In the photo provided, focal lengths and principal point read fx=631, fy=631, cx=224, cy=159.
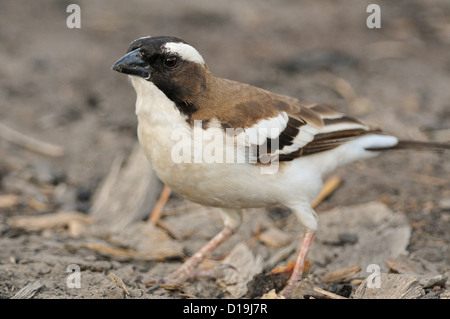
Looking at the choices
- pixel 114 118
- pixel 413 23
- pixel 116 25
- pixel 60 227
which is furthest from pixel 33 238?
pixel 413 23

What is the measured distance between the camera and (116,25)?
13109 millimetres

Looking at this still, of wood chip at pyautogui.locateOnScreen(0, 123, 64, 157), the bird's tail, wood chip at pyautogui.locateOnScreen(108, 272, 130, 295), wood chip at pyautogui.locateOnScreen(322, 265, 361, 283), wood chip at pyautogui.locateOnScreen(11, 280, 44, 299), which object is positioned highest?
the bird's tail

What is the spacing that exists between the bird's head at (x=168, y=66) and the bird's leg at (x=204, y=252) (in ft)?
5.38

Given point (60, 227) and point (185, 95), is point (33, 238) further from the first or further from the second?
point (185, 95)

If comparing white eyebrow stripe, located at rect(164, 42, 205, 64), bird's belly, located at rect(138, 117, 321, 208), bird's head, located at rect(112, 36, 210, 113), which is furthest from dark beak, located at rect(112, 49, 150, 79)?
bird's belly, located at rect(138, 117, 321, 208)

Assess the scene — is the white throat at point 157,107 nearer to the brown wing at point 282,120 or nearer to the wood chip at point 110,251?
the brown wing at point 282,120

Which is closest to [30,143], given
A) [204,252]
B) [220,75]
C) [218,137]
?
[220,75]

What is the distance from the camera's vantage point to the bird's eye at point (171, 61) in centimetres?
544

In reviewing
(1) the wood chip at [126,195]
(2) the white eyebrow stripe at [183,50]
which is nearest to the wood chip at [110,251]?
(1) the wood chip at [126,195]

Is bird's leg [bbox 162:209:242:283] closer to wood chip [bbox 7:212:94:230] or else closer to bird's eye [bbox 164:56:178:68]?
wood chip [bbox 7:212:94:230]

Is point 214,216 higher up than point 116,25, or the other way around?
point 116,25

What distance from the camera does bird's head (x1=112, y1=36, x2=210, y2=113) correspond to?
5.37 metres

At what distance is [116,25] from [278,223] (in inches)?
275

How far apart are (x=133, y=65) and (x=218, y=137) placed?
0.95 m
